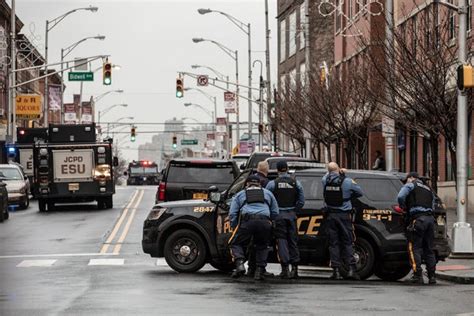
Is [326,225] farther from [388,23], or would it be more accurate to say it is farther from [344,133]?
[344,133]

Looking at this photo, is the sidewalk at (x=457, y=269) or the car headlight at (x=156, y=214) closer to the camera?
the sidewalk at (x=457, y=269)

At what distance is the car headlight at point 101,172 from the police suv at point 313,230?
21020mm

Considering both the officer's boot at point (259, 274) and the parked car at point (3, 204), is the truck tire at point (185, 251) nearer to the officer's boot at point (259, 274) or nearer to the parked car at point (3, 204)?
the officer's boot at point (259, 274)

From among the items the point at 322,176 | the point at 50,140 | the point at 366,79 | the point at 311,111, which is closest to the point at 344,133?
the point at 311,111

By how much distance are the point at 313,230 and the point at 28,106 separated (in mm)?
44541

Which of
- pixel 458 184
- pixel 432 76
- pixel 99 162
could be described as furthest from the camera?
pixel 99 162

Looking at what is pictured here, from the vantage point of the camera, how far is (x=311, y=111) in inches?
1705

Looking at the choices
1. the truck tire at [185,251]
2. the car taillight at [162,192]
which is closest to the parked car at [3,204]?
the car taillight at [162,192]

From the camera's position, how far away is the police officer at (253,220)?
56.5 ft

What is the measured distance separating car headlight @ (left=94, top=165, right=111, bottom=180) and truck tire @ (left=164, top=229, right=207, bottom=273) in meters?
21.4

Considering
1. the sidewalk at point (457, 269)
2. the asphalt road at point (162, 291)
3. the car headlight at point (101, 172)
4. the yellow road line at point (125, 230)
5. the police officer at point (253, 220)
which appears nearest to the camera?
the asphalt road at point (162, 291)

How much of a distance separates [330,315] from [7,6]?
225ft

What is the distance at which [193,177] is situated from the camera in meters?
27.5

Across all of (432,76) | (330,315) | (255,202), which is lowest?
(330,315)
